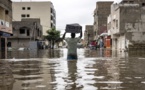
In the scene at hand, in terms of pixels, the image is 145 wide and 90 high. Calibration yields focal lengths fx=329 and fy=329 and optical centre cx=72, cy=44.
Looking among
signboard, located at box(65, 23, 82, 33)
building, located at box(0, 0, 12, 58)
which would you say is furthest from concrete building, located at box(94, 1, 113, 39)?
signboard, located at box(65, 23, 82, 33)

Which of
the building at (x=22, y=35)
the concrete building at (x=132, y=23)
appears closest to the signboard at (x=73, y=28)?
the concrete building at (x=132, y=23)

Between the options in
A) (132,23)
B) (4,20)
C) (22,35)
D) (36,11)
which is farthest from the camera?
(36,11)

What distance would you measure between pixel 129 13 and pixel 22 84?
4906cm

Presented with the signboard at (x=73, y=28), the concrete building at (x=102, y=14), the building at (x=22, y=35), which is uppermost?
the concrete building at (x=102, y=14)

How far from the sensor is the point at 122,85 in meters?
7.25

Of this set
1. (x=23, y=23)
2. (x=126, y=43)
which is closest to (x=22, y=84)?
(x=126, y=43)

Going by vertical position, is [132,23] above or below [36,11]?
below

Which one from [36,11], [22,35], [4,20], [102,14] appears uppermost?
[36,11]

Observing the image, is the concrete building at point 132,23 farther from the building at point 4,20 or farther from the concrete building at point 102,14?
the concrete building at point 102,14

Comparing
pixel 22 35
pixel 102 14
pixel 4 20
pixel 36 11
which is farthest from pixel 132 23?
pixel 36 11

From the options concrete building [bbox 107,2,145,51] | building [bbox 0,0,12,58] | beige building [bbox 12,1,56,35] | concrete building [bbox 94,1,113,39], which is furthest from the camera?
beige building [bbox 12,1,56,35]

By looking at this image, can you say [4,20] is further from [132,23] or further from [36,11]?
[36,11]

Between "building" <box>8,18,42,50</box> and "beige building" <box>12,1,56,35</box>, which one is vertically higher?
"beige building" <box>12,1,56,35</box>

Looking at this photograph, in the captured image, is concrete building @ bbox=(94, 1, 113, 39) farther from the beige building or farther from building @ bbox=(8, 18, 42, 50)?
building @ bbox=(8, 18, 42, 50)
